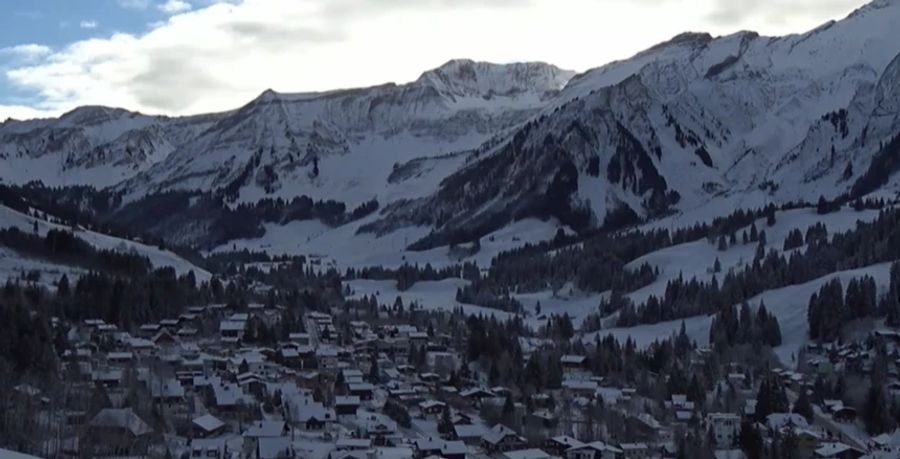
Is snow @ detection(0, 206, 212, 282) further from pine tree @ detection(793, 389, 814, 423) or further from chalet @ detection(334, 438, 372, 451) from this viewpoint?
pine tree @ detection(793, 389, 814, 423)

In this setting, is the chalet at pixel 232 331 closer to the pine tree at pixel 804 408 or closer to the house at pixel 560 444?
the house at pixel 560 444

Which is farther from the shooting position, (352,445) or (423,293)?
(423,293)

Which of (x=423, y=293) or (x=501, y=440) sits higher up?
(x=423, y=293)

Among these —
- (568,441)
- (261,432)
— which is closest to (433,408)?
(568,441)

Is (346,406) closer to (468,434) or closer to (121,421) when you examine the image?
(468,434)

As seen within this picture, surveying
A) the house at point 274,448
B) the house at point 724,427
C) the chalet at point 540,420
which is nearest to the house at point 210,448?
the house at point 274,448

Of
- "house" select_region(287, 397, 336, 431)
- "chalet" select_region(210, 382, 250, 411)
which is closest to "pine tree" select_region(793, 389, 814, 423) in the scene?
"house" select_region(287, 397, 336, 431)
